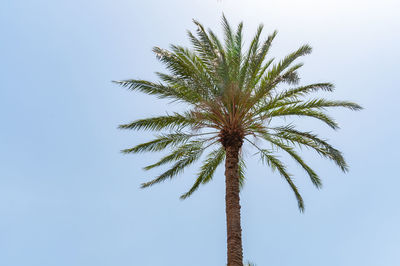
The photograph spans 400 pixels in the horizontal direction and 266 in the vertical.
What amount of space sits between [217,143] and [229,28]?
3.93 metres

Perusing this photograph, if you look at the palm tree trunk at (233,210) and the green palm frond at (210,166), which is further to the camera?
the green palm frond at (210,166)

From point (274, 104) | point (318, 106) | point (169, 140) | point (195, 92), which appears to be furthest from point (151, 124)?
point (318, 106)

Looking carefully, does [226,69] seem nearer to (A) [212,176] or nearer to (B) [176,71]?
(B) [176,71]

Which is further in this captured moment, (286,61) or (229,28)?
(229,28)

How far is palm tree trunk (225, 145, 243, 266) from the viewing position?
1182cm

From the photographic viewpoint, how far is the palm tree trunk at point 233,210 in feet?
38.8

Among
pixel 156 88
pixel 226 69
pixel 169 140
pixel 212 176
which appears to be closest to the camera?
pixel 226 69

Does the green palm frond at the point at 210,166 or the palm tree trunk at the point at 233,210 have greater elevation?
the green palm frond at the point at 210,166

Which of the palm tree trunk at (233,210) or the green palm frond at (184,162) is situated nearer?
the palm tree trunk at (233,210)

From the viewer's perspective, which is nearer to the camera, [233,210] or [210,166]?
[233,210]

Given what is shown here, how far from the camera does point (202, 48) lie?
44.6 feet

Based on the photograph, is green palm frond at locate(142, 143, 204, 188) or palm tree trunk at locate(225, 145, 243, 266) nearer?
palm tree trunk at locate(225, 145, 243, 266)

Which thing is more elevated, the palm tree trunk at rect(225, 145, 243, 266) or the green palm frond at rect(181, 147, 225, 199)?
the green palm frond at rect(181, 147, 225, 199)

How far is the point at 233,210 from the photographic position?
→ 1267cm
